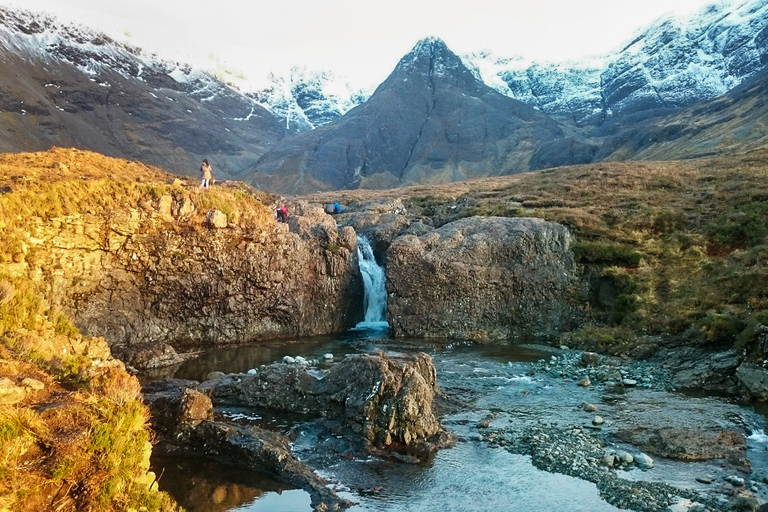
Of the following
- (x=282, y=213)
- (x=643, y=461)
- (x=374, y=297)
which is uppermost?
(x=282, y=213)

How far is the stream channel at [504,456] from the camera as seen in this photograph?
418 inches

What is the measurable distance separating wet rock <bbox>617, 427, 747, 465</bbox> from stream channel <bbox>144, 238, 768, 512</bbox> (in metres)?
0.22

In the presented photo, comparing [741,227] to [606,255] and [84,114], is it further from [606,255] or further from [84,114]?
[84,114]

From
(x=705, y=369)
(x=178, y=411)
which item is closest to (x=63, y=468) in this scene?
(x=178, y=411)

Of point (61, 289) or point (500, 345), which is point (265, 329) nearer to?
point (61, 289)

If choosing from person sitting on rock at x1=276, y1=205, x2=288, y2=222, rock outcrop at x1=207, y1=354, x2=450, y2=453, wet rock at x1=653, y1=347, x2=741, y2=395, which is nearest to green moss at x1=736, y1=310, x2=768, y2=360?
wet rock at x1=653, y1=347, x2=741, y2=395

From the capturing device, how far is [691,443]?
1283 centimetres

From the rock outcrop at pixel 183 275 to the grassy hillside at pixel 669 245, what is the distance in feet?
42.8

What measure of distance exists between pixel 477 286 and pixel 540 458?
54.5 feet

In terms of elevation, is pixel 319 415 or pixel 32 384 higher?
pixel 32 384

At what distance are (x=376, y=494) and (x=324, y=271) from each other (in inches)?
734

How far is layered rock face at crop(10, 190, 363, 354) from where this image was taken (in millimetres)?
22672

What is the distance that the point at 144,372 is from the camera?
2016 cm

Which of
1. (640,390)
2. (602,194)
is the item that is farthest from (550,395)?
(602,194)
